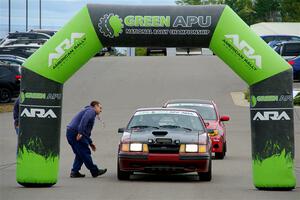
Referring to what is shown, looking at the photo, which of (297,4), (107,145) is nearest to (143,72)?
(107,145)

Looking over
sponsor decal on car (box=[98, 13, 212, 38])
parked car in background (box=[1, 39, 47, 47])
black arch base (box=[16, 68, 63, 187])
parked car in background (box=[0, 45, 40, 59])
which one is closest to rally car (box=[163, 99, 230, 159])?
sponsor decal on car (box=[98, 13, 212, 38])

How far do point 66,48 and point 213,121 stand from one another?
731cm

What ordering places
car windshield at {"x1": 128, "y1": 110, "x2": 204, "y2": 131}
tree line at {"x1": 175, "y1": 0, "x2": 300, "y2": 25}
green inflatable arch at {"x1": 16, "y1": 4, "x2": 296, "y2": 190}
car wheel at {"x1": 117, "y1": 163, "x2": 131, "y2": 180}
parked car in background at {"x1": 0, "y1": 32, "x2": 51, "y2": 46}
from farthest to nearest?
tree line at {"x1": 175, "y1": 0, "x2": 300, "y2": 25} → parked car in background at {"x1": 0, "y1": 32, "x2": 51, "y2": 46} → car windshield at {"x1": 128, "y1": 110, "x2": 204, "y2": 131} → car wheel at {"x1": 117, "y1": 163, "x2": 131, "y2": 180} → green inflatable arch at {"x1": 16, "y1": 4, "x2": 296, "y2": 190}

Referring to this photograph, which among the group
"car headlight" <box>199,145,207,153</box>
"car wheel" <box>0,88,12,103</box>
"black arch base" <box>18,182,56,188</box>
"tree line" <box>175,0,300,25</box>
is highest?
"tree line" <box>175,0,300,25</box>

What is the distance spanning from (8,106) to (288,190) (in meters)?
21.7

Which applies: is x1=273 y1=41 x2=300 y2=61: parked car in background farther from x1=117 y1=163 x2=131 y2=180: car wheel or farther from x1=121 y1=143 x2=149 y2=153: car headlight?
x1=121 y1=143 x2=149 y2=153: car headlight

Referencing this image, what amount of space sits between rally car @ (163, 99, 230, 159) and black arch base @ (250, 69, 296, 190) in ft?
17.2

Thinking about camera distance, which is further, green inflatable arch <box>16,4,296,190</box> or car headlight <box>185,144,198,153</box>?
car headlight <box>185,144,198,153</box>

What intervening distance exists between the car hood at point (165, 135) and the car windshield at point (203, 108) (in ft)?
18.0

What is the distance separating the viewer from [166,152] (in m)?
17.4

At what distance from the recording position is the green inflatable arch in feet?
54.6

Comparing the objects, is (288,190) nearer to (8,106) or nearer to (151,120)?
(151,120)

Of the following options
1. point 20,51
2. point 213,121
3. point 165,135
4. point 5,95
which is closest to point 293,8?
point 20,51

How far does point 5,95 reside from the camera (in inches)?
1492
